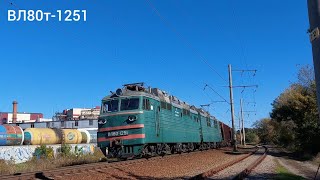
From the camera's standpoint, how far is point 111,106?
20.1 metres

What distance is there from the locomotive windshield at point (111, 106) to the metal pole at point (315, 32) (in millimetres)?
14921

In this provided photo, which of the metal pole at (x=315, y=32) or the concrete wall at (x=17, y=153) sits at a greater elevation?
the metal pole at (x=315, y=32)

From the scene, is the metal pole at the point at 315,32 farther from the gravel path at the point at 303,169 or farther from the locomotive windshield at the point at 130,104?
the locomotive windshield at the point at 130,104

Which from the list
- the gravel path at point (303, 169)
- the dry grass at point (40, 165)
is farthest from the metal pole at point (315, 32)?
the dry grass at point (40, 165)

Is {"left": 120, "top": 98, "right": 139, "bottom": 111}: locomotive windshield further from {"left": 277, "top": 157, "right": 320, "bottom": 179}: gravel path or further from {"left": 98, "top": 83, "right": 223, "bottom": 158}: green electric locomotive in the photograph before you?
{"left": 277, "top": 157, "right": 320, "bottom": 179}: gravel path

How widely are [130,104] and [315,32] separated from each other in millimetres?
14732

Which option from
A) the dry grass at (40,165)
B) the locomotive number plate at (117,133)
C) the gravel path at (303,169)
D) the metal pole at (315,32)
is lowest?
the gravel path at (303,169)

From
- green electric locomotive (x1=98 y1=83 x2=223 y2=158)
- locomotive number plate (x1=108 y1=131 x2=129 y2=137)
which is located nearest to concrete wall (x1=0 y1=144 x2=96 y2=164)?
green electric locomotive (x1=98 y1=83 x2=223 y2=158)

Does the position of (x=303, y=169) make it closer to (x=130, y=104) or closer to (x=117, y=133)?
(x=130, y=104)

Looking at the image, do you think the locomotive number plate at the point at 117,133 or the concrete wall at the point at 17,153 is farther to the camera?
the concrete wall at the point at 17,153

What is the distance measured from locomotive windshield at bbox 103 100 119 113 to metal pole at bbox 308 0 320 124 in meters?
14.9

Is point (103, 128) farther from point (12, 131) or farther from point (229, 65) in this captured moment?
point (229, 65)

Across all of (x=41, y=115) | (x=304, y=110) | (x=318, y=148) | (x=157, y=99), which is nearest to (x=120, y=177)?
(x=157, y=99)

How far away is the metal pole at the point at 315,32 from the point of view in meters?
5.44
